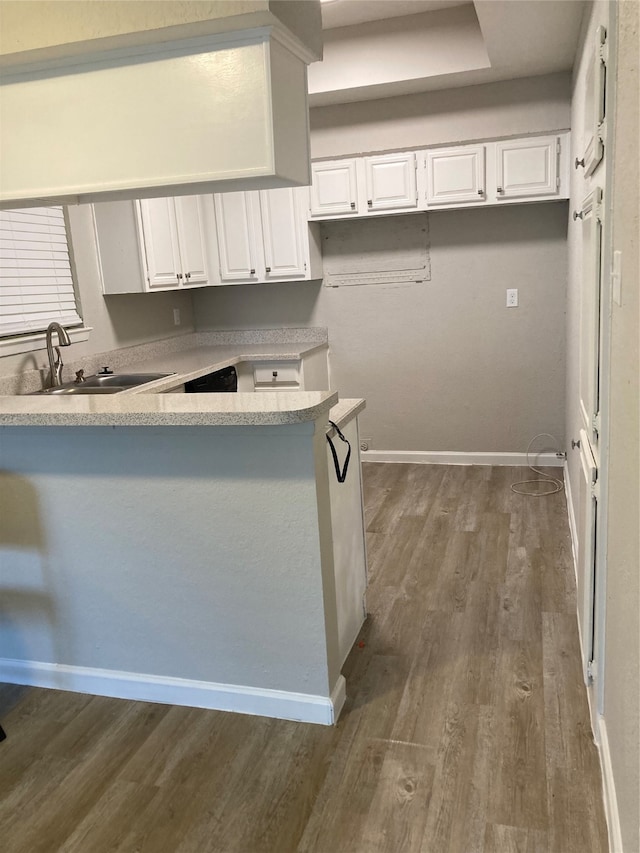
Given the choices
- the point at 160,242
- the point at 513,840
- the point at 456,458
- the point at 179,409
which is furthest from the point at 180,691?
the point at 456,458

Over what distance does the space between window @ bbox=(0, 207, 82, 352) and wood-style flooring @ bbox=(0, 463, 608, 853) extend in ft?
5.66

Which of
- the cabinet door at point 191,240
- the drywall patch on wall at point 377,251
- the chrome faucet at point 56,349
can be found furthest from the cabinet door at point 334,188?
the chrome faucet at point 56,349

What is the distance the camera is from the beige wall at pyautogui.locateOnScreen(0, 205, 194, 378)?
347cm

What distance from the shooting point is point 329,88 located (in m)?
4.16

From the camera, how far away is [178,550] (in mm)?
2266

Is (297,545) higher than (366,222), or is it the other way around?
(366,222)

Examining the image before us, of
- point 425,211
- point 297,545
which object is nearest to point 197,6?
point 297,545

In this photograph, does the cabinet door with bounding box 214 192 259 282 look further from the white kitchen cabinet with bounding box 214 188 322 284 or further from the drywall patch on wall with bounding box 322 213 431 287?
the drywall patch on wall with bounding box 322 213 431 287

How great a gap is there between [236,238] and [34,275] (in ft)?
5.25

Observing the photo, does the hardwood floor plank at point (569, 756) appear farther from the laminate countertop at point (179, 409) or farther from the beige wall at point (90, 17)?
the beige wall at point (90, 17)

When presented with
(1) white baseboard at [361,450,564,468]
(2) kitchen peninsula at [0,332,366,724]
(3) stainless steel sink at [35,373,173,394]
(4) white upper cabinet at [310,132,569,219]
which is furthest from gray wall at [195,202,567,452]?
(2) kitchen peninsula at [0,332,366,724]

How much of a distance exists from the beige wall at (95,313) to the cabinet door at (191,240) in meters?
0.35

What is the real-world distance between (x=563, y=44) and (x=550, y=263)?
4.24ft

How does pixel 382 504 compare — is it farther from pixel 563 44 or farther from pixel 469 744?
pixel 563 44
